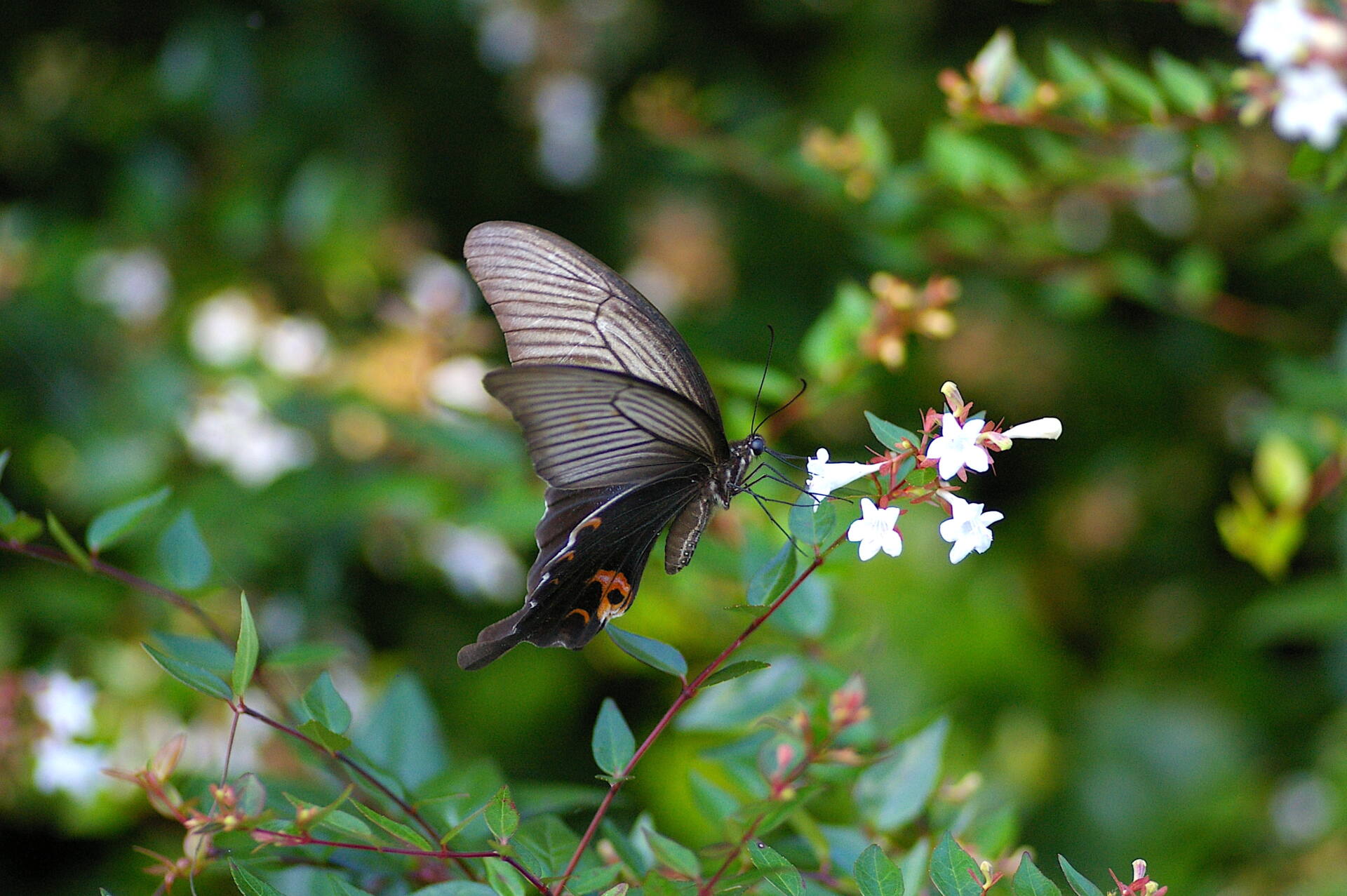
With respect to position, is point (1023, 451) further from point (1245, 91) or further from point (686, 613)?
point (1245, 91)

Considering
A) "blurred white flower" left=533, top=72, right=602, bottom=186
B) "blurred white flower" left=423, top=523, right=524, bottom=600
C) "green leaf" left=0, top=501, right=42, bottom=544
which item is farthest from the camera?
"blurred white flower" left=533, top=72, right=602, bottom=186

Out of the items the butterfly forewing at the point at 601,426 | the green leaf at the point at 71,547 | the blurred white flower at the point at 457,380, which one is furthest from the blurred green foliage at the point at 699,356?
the green leaf at the point at 71,547

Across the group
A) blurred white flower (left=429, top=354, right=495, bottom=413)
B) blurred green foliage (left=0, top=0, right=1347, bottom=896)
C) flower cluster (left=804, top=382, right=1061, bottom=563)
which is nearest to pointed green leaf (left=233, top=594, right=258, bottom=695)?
flower cluster (left=804, top=382, right=1061, bottom=563)

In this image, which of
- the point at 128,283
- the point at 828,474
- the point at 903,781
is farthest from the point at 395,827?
the point at 128,283

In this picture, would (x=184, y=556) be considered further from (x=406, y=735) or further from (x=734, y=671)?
(x=734, y=671)

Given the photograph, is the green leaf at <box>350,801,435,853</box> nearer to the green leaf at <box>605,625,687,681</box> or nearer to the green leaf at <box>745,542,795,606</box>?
the green leaf at <box>605,625,687,681</box>

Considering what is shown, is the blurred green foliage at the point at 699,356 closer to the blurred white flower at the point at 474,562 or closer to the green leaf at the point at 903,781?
the blurred white flower at the point at 474,562
